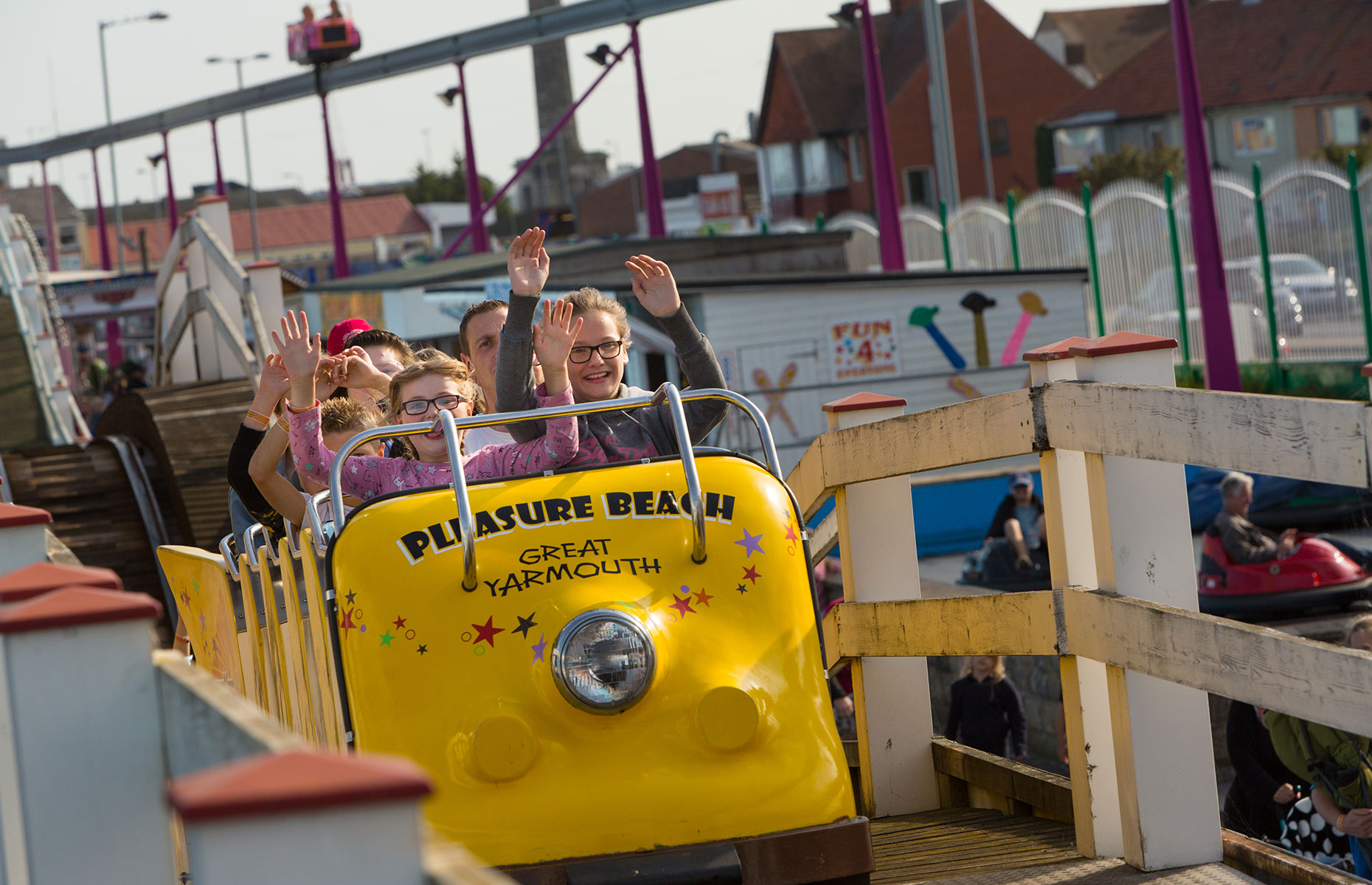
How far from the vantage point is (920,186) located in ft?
195

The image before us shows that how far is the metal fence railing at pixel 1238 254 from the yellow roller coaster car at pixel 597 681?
44.0 feet

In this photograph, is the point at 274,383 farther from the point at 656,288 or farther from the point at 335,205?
the point at 335,205

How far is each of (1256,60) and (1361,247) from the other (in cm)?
3990

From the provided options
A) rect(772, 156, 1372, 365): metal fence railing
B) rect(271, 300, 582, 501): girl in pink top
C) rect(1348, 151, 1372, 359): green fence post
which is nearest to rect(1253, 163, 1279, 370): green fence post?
rect(772, 156, 1372, 365): metal fence railing

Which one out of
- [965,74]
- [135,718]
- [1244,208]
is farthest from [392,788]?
[965,74]

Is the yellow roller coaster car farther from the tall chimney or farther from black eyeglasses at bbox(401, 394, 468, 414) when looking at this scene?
the tall chimney

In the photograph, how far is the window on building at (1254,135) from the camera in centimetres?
5056

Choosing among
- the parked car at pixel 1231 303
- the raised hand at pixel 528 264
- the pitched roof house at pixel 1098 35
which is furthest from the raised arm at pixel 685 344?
the pitched roof house at pixel 1098 35

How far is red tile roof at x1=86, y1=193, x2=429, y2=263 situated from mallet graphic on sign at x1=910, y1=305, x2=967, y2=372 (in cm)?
9321

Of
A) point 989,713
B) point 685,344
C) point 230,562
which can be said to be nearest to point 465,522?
point 685,344

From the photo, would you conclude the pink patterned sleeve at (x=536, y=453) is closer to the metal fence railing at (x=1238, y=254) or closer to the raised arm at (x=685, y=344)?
the raised arm at (x=685, y=344)

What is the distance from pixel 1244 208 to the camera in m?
17.3

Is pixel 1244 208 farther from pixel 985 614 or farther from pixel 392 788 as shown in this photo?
pixel 392 788

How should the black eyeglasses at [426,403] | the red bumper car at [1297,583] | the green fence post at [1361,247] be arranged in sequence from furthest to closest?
1. the green fence post at [1361,247]
2. the red bumper car at [1297,583]
3. the black eyeglasses at [426,403]
